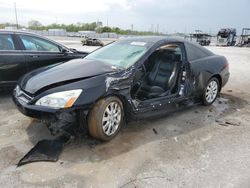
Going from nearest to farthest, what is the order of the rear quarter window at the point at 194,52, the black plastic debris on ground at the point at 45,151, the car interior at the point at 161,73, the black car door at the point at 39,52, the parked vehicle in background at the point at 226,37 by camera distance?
the black plastic debris on ground at the point at 45,151, the car interior at the point at 161,73, the rear quarter window at the point at 194,52, the black car door at the point at 39,52, the parked vehicle in background at the point at 226,37

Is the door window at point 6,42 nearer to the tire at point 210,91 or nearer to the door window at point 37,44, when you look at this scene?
the door window at point 37,44

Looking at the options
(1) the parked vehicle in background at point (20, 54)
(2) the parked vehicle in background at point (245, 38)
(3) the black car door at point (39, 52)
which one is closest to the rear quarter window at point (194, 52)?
(3) the black car door at point (39, 52)

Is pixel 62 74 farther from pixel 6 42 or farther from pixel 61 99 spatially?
pixel 6 42

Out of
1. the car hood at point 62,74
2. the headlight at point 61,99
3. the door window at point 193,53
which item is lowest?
the headlight at point 61,99

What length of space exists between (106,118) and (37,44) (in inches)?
123

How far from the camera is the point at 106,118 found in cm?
329

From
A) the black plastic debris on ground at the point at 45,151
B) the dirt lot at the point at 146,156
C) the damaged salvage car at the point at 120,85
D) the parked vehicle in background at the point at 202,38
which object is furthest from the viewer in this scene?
the parked vehicle in background at the point at 202,38

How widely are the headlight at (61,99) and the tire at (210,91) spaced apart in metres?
2.86

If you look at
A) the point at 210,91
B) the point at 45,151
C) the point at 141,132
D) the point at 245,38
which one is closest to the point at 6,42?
the point at 45,151

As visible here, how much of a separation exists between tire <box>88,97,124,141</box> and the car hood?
0.42 m

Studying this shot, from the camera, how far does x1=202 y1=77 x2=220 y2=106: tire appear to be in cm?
496

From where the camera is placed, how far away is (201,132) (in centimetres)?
393

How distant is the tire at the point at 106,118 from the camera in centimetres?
314

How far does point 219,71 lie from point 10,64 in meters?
4.22
